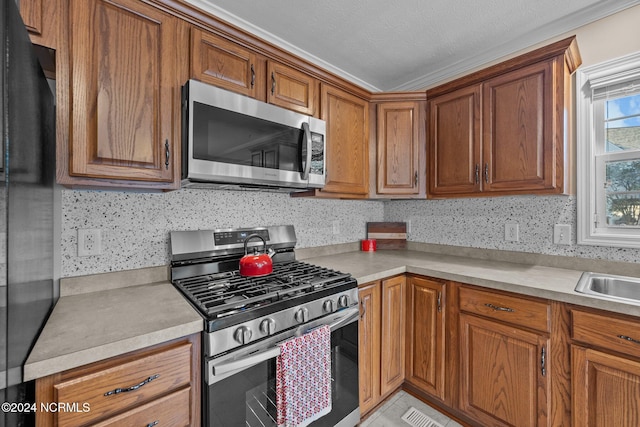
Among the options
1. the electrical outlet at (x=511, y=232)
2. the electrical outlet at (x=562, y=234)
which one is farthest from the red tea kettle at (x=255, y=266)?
the electrical outlet at (x=562, y=234)

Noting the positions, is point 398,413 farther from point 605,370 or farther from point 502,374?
Answer: point 605,370

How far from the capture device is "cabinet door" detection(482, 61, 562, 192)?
5.33 feet

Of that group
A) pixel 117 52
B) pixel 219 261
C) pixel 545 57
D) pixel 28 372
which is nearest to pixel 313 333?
pixel 219 261

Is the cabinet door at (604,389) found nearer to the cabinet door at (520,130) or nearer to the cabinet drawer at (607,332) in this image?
the cabinet drawer at (607,332)

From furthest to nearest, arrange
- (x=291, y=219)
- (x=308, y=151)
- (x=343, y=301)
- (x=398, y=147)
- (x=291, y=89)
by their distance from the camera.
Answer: (x=398, y=147)
(x=291, y=219)
(x=291, y=89)
(x=308, y=151)
(x=343, y=301)

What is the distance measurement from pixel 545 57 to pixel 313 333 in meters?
1.99

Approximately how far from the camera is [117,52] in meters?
1.17

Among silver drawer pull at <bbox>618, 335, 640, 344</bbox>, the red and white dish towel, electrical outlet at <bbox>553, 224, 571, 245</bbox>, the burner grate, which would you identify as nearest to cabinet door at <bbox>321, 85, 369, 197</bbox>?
the burner grate

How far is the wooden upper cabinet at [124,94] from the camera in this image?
3.57 feet

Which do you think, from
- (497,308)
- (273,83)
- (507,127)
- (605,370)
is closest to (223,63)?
(273,83)

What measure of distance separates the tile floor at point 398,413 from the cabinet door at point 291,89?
1986 mm

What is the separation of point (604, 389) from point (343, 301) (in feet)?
3.85

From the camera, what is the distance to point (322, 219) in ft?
7.79

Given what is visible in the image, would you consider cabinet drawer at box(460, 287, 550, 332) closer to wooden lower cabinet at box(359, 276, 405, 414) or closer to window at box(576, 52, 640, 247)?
wooden lower cabinet at box(359, 276, 405, 414)
